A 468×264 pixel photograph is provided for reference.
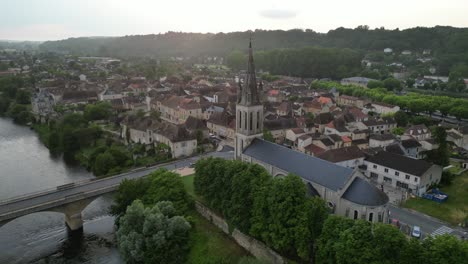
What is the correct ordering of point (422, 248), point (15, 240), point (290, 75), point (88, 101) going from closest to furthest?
point (422, 248), point (15, 240), point (88, 101), point (290, 75)

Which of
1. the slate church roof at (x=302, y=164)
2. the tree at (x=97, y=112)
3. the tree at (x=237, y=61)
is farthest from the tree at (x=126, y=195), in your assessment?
the tree at (x=237, y=61)

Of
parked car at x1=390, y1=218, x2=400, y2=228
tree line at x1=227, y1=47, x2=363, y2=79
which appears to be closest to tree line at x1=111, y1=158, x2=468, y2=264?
Answer: parked car at x1=390, y1=218, x2=400, y2=228

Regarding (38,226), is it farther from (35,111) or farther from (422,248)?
(35,111)

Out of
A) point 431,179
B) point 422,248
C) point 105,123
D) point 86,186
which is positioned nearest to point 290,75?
point 105,123

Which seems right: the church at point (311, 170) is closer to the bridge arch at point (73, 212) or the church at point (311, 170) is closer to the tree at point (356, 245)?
the tree at point (356, 245)

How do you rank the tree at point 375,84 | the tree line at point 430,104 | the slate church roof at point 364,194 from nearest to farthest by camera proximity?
the slate church roof at point 364,194, the tree line at point 430,104, the tree at point 375,84
